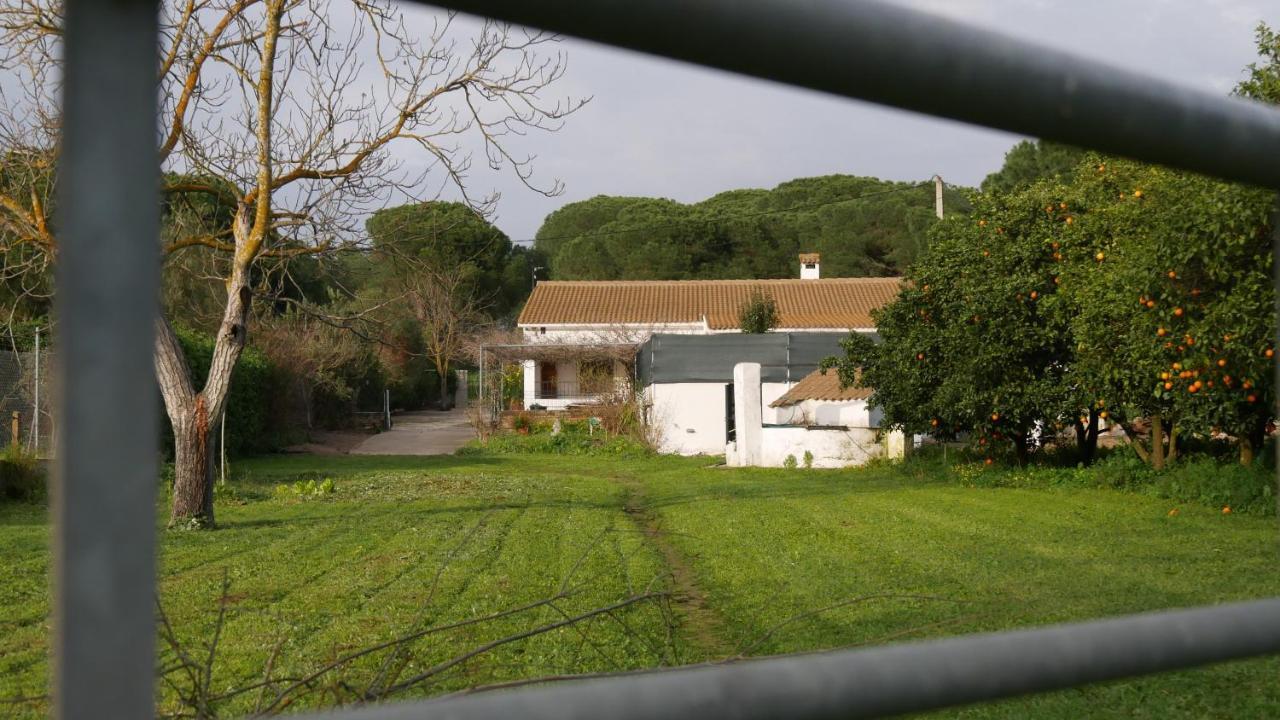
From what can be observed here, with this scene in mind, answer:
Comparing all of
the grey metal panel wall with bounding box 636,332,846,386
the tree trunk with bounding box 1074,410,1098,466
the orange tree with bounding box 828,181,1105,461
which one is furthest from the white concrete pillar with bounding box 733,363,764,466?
the tree trunk with bounding box 1074,410,1098,466

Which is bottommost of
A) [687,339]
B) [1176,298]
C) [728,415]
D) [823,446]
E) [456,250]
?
[823,446]

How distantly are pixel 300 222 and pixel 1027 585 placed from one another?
807 centimetres

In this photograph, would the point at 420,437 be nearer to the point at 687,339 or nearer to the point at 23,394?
the point at 687,339

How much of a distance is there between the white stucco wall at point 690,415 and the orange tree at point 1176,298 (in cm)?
1130

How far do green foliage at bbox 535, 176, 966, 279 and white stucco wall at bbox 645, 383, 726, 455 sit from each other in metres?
11.8

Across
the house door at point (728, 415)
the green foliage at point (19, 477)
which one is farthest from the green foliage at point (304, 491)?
the house door at point (728, 415)

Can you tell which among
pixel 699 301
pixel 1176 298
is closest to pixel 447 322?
pixel 699 301

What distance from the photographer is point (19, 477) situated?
1275 centimetres

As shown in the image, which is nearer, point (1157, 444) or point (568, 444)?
point (1157, 444)

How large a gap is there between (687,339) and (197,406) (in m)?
13.8

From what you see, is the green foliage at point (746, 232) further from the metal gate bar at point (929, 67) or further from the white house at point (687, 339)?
the metal gate bar at point (929, 67)

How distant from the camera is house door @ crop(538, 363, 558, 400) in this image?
3162 cm

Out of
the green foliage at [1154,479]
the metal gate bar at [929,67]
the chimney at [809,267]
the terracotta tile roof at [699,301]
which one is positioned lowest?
the green foliage at [1154,479]

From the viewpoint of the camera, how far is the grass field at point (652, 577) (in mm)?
4602
